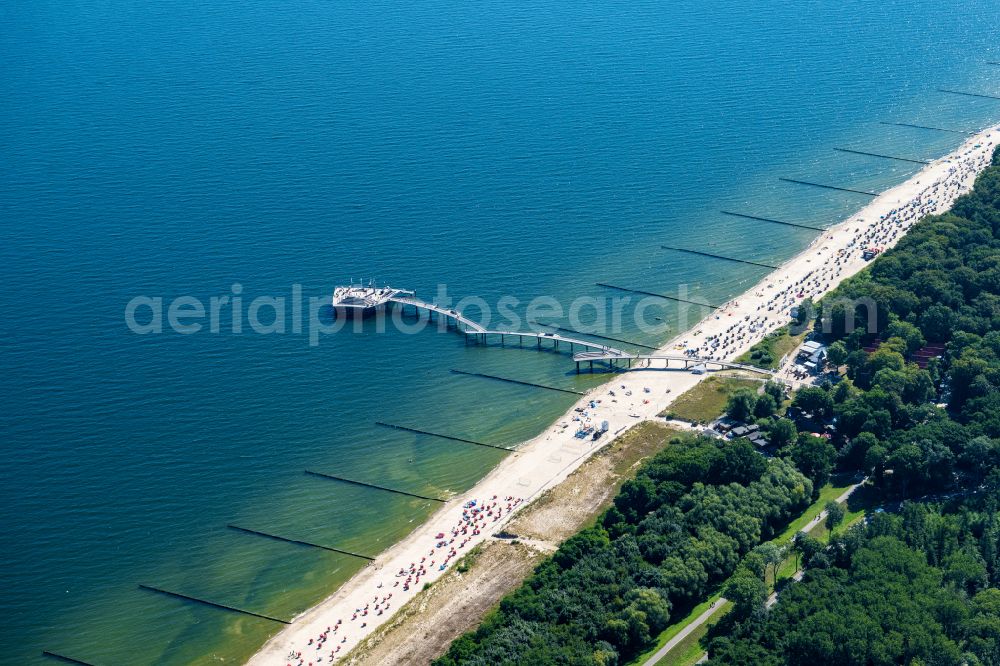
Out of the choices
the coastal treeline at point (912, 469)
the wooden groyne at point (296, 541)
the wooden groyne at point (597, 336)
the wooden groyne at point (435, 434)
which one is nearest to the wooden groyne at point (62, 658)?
the wooden groyne at point (296, 541)

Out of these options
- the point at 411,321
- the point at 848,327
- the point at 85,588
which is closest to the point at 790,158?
the point at 848,327

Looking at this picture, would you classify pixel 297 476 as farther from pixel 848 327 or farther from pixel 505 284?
pixel 848 327

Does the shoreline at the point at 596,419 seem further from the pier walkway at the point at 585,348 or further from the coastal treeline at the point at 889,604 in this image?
the coastal treeline at the point at 889,604

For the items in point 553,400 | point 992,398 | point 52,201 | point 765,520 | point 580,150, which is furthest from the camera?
point 580,150

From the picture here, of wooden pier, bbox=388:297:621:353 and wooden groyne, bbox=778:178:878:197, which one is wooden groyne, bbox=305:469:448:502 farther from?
wooden groyne, bbox=778:178:878:197

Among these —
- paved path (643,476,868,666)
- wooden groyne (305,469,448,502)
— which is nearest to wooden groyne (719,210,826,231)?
wooden groyne (305,469,448,502)
